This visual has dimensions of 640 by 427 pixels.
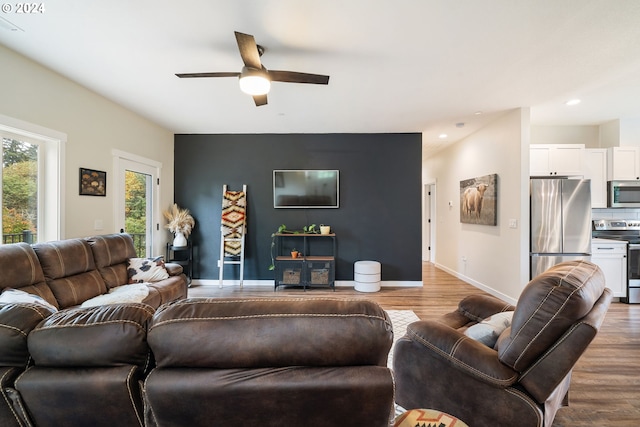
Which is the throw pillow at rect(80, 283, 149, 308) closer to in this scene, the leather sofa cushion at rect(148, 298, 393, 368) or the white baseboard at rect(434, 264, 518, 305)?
the leather sofa cushion at rect(148, 298, 393, 368)

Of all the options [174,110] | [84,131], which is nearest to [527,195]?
[174,110]

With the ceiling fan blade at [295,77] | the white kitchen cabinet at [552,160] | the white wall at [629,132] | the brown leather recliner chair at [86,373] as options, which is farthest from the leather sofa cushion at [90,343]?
the white wall at [629,132]

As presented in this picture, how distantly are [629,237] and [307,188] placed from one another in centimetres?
501

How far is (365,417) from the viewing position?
2.75 feet

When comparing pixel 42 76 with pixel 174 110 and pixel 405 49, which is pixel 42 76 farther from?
pixel 405 49

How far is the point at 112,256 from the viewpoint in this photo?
320 cm

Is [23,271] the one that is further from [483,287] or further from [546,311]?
[483,287]

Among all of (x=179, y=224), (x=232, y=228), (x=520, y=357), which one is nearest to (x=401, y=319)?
(x=520, y=357)

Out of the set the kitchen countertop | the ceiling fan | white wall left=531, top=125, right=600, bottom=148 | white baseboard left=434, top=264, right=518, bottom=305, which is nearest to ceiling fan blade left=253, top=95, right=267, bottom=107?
the ceiling fan

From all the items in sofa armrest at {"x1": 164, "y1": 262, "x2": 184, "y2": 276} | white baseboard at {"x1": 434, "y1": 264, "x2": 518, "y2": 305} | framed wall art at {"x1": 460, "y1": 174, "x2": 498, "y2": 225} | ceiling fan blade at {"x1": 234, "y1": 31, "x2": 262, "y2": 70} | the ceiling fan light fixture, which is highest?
ceiling fan blade at {"x1": 234, "y1": 31, "x2": 262, "y2": 70}

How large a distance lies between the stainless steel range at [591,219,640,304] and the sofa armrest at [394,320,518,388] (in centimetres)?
435

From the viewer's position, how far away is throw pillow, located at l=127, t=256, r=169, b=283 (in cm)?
332

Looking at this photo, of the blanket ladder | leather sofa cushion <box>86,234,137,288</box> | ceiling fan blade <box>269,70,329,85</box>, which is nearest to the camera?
ceiling fan blade <box>269,70,329,85</box>

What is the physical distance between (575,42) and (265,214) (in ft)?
14.8
